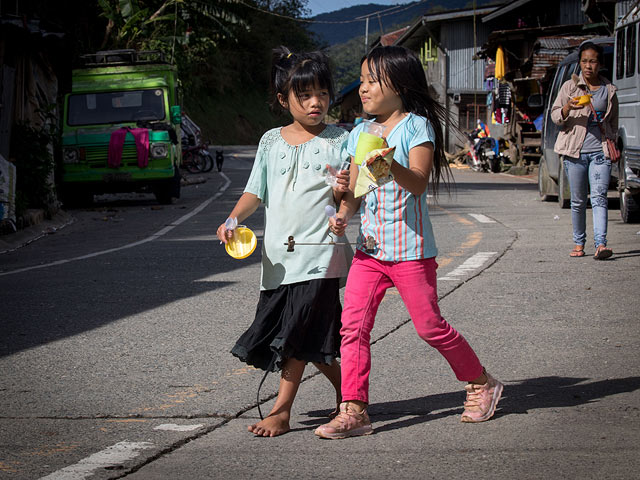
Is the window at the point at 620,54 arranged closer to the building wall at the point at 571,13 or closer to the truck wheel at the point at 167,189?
the truck wheel at the point at 167,189

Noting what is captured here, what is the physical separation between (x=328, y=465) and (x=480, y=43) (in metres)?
46.8

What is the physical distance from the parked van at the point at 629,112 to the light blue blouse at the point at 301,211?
27.0 ft

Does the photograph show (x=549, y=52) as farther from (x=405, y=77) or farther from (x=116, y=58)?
(x=405, y=77)

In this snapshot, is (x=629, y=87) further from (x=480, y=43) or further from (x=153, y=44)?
(x=480, y=43)

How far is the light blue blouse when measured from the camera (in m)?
4.15

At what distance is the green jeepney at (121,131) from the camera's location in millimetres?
18812

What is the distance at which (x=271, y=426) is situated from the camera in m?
4.09

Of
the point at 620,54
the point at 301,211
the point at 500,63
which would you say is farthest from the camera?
the point at 500,63

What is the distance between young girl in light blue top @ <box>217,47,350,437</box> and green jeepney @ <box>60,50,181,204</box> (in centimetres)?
1482

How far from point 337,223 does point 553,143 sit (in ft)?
38.3

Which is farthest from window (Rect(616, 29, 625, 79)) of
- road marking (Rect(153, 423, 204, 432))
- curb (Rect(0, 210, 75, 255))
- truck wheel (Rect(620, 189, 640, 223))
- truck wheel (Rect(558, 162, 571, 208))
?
road marking (Rect(153, 423, 204, 432))

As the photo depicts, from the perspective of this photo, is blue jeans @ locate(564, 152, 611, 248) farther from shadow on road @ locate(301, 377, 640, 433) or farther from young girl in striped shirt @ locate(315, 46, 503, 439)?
young girl in striped shirt @ locate(315, 46, 503, 439)

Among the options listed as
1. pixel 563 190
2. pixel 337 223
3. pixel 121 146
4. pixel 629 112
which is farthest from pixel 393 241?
pixel 121 146

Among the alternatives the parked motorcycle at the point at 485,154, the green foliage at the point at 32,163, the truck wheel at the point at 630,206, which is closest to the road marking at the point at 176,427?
the truck wheel at the point at 630,206
